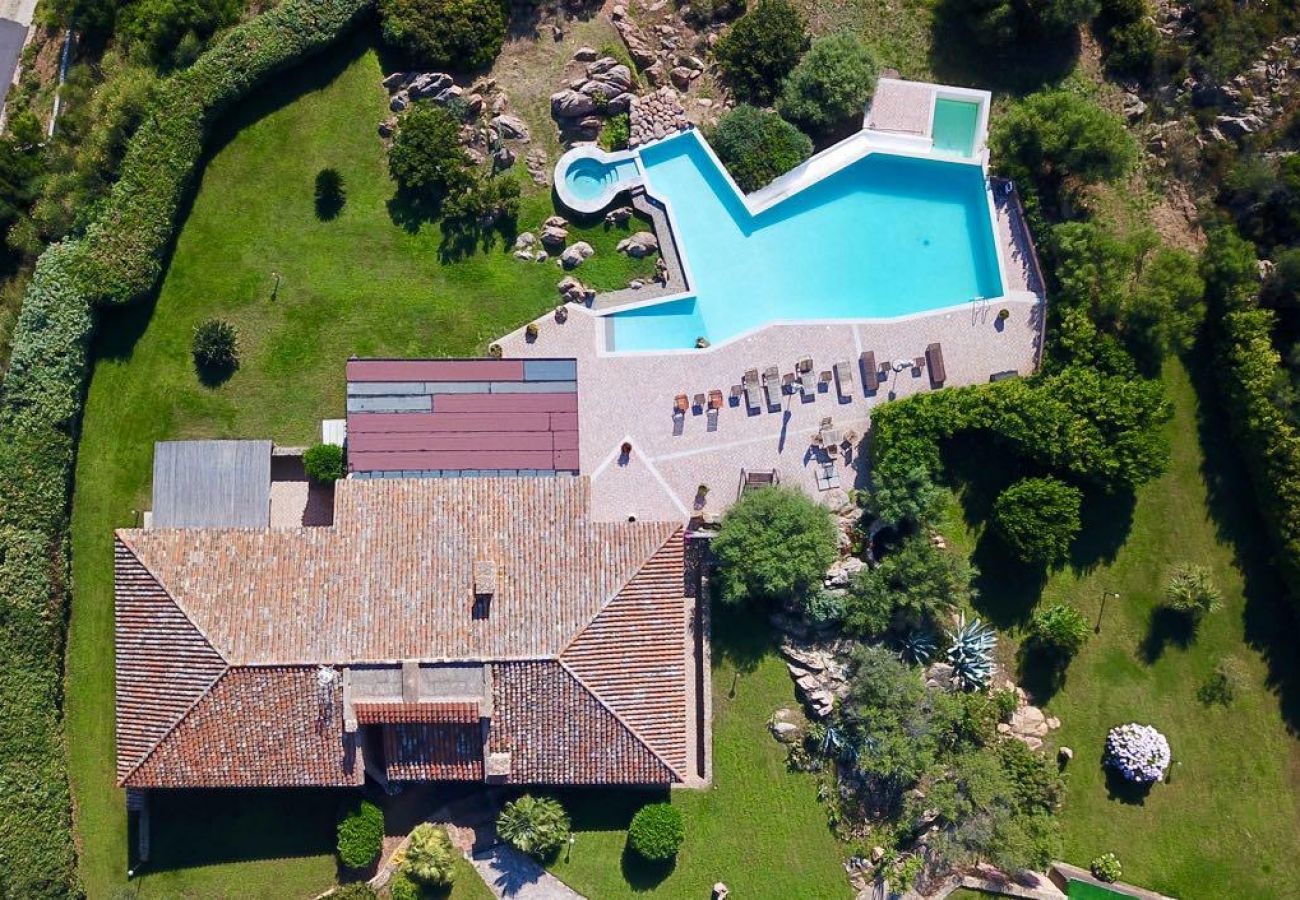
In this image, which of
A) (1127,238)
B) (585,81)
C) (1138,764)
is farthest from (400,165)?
(1138,764)

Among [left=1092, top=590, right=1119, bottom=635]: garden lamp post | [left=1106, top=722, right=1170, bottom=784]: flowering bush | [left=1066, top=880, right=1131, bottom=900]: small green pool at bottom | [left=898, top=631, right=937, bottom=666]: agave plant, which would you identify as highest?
[left=1092, top=590, right=1119, bottom=635]: garden lamp post

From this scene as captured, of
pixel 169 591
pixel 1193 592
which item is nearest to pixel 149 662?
pixel 169 591

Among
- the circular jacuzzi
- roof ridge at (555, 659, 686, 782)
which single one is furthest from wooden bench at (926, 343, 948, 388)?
roof ridge at (555, 659, 686, 782)

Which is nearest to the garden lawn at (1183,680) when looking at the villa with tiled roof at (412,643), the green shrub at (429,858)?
the villa with tiled roof at (412,643)

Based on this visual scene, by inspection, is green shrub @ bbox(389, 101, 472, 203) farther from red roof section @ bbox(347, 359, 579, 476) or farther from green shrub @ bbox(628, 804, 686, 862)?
green shrub @ bbox(628, 804, 686, 862)

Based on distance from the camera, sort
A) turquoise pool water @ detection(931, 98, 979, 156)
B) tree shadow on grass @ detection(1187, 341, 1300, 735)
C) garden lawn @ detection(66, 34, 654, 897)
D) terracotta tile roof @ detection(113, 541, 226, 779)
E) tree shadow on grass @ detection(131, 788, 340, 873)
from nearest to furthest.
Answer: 1. terracotta tile roof @ detection(113, 541, 226, 779)
2. tree shadow on grass @ detection(131, 788, 340, 873)
3. garden lawn @ detection(66, 34, 654, 897)
4. tree shadow on grass @ detection(1187, 341, 1300, 735)
5. turquoise pool water @ detection(931, 98, 979, 156)

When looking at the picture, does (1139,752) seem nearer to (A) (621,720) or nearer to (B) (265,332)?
(A) (621,720)
